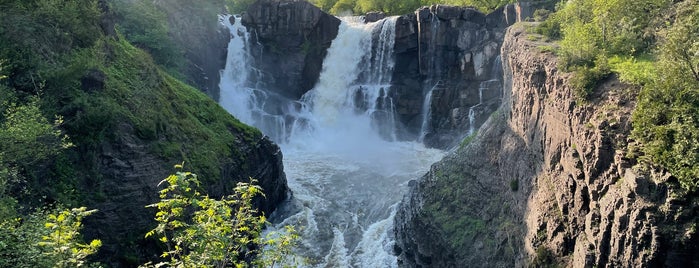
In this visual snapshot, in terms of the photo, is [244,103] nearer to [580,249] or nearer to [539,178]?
[539,178]

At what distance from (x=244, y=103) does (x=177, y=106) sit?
2429 centimetres

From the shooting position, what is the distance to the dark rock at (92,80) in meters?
18.9

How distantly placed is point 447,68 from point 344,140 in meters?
12.6

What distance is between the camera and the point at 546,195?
17234 mm

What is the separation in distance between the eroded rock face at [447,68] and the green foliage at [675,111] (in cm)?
2685

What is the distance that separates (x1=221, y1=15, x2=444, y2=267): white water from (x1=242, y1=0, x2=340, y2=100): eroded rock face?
1.23 meters

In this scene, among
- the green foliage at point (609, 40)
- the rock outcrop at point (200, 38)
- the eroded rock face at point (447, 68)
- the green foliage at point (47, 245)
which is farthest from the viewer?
Answer: the rock outcrop at point (200, 38)

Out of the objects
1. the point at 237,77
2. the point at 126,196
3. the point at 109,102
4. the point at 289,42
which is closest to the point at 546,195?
the point at 126,196

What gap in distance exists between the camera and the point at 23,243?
9148 mm

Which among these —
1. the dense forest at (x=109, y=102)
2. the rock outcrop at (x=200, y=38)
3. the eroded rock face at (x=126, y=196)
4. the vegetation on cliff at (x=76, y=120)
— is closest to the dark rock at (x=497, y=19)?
the dense forest at (x=109, y=102)

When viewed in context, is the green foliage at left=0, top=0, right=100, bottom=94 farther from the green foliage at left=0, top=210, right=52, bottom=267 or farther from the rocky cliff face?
the rocky cliff face

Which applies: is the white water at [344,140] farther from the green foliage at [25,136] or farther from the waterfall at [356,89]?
the green foliage at [25,136]

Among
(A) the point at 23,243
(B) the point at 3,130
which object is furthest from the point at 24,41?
(A) the point at 23,243

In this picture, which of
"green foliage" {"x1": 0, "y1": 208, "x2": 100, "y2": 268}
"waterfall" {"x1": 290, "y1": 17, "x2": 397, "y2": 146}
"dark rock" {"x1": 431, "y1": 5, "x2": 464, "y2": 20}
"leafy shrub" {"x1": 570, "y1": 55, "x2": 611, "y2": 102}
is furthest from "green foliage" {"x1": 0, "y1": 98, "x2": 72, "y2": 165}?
"dark rock" {"x1": 431, "y1": 5, "x2": 464, "y2": 20}
